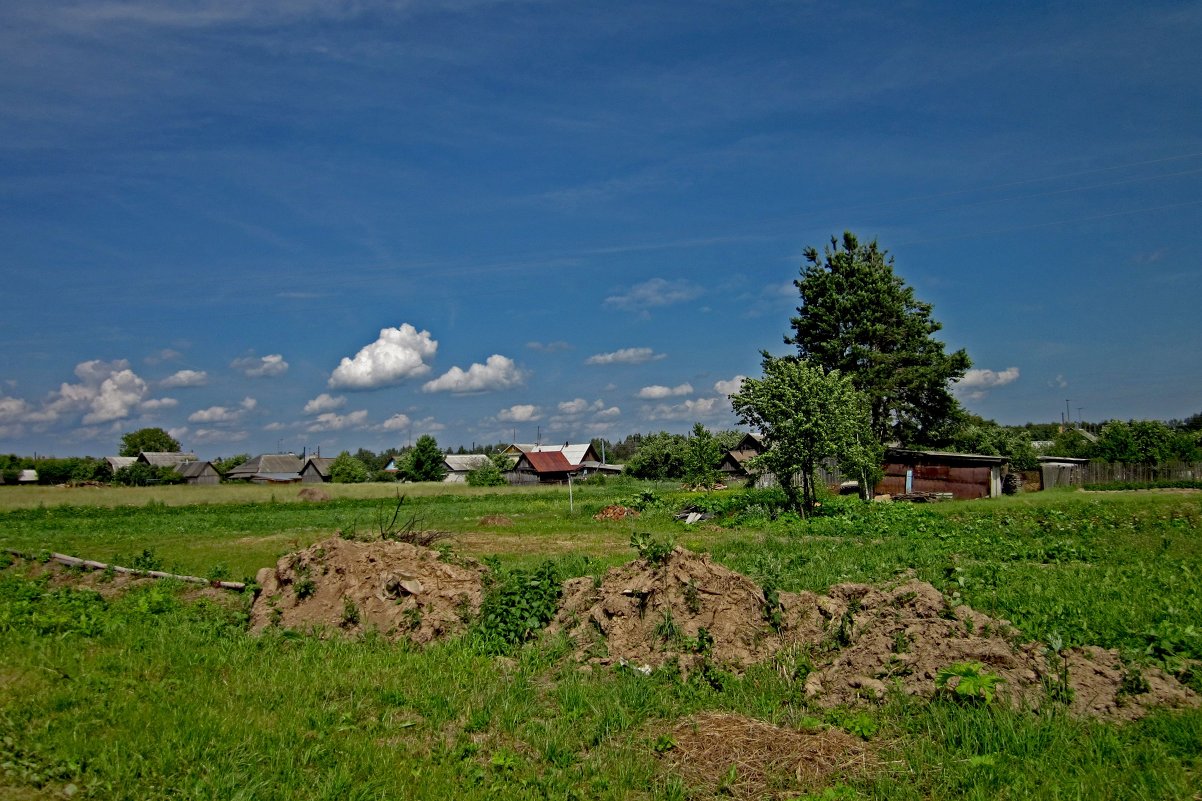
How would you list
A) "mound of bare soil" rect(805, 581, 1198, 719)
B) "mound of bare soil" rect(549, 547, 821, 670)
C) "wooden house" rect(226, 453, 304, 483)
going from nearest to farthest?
"mound of bare soil" rect(805, 581, 1198, 719) < "mound of bare soil" rect(549, 547, 821, 670) < "wooden house" rect(226, 453, 304, 483)

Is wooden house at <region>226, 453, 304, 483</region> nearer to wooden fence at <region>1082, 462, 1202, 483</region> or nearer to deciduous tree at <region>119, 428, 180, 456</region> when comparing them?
deciduous tree at <region>119, 428, 180, 456</region>

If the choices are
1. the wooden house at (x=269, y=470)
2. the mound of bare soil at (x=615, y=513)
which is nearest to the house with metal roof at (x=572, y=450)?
the wooden house at (x=269, y=470)

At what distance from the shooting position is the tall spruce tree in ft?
172

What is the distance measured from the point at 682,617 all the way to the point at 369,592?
5117 millimetres

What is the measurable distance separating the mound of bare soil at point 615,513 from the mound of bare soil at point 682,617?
2492 centimetres

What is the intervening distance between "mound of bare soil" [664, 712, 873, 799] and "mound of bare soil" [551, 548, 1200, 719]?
109 centimetres

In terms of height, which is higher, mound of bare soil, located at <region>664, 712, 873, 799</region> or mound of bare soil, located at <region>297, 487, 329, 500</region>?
mound of bare soil, located at <region>297, 487, 329, 500</region>

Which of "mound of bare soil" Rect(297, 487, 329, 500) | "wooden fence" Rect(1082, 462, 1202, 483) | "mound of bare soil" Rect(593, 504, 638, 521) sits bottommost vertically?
"mound of bare soil" Rect(593, 504, 638, 521)

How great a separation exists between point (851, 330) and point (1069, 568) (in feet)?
134

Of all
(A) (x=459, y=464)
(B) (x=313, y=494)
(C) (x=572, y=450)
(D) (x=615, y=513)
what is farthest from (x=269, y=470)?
(D) (x=615, y=513)

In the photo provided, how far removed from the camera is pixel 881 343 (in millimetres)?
53938

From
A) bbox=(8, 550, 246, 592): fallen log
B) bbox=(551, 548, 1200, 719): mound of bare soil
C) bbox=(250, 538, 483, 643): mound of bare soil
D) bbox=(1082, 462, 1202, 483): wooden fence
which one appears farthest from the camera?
bbox=(1082, 462, 1202, 483): wooden fence

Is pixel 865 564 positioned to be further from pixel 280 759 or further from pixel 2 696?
pixel 2 696

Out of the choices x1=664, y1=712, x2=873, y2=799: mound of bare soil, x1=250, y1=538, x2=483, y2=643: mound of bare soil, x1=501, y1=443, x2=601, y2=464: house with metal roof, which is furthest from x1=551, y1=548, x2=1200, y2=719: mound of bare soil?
x1=501, y1=443, x2=601, y2=464: house with metal roof
